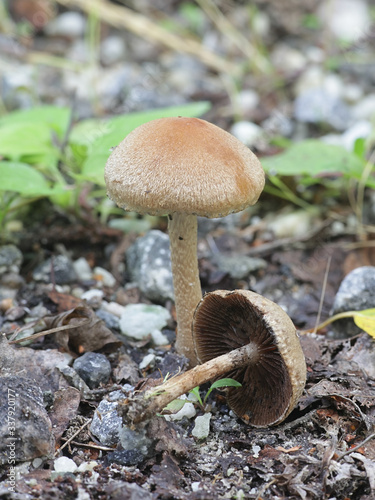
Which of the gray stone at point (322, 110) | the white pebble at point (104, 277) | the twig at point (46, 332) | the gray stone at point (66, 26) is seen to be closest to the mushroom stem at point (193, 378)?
the twig at point (46, 332)

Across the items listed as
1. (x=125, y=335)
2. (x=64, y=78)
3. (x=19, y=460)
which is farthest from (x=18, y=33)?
(x=19, y=460)

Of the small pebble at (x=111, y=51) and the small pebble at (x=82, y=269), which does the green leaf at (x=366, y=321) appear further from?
the small pebble at (x=111, y=51)

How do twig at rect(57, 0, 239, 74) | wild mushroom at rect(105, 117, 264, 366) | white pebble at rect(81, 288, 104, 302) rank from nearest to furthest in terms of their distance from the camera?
wild mushroom at rect(105, 117, 264, 366)
white pebble at rect(81, 288, 104, 302)
twig at rect(57, 0, 239, 74)

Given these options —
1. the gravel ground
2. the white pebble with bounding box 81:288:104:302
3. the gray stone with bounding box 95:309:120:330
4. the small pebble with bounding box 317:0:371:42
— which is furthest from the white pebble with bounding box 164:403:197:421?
the small pebble with bounding box 317:0:371:42

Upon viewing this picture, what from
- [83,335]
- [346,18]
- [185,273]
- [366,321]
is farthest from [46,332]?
[346,18]

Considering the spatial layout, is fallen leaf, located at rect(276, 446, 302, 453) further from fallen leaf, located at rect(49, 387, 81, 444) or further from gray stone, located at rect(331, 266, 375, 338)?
gray stone, located at rect(331, 266, 375, 338)

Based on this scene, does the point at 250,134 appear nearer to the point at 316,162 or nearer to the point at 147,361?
the point at 316,162
